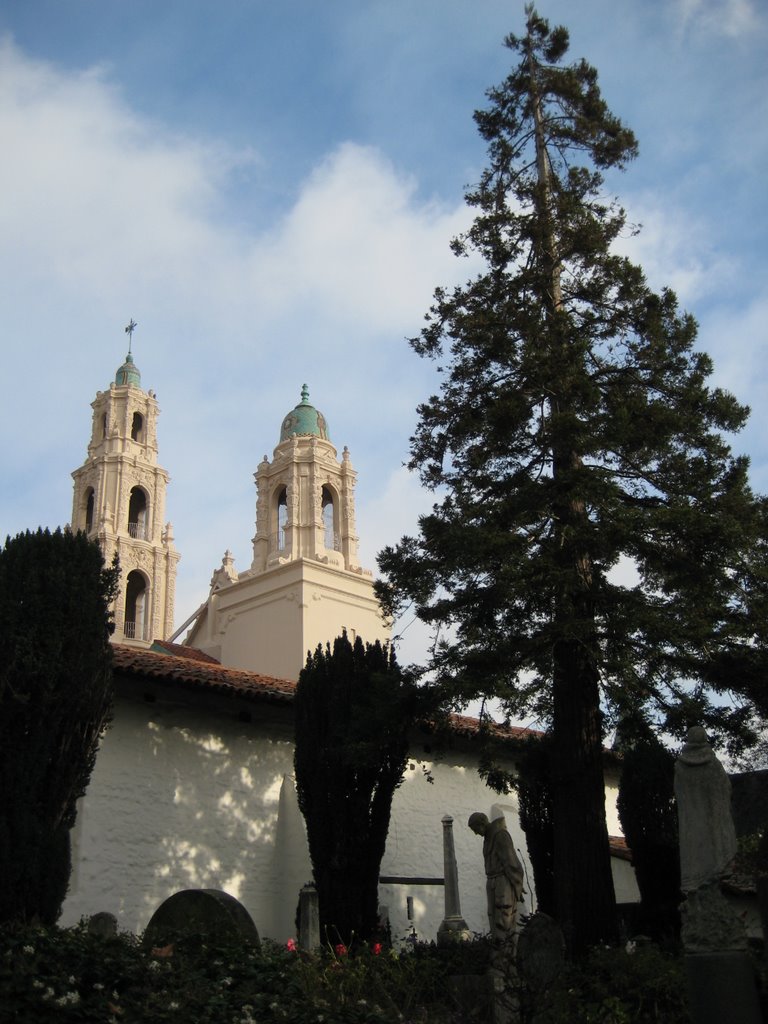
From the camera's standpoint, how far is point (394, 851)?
17.8m

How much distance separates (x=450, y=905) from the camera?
15711 mm

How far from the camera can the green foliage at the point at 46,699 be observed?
10031mm

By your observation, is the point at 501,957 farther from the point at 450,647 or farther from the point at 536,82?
the point at 536,82

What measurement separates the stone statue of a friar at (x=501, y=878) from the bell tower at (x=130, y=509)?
32.9 m

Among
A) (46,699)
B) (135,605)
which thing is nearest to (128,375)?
(135,605)

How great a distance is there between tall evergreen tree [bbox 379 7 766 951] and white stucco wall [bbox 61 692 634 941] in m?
4.08

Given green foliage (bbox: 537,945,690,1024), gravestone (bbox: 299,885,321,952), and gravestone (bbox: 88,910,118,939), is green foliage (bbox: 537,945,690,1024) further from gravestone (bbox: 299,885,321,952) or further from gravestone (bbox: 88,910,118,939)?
gravestone (bbox: 299,885,321,952)

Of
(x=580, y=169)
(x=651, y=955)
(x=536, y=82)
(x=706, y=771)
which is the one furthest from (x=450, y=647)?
(x=536, y=82)

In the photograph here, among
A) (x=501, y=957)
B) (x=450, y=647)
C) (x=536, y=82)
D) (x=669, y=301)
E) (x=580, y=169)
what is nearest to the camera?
(x=501, y=957)

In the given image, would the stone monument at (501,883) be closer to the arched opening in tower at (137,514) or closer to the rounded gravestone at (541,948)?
the rounded gravestone at (541,948)

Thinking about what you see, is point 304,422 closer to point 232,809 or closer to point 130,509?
point 130,509

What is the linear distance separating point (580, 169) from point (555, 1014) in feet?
39.0

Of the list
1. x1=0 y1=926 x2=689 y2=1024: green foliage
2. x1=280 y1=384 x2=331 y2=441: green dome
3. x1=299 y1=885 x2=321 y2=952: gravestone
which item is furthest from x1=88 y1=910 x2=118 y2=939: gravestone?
x1=280 y1=384 x2=331 y2=441: green dome

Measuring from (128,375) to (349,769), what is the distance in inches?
1517
